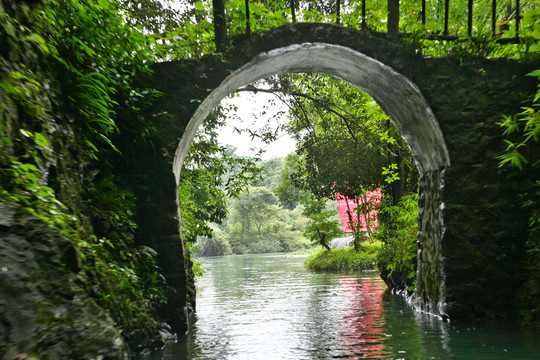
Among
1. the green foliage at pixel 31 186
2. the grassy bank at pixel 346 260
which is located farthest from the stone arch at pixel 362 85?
the grassy bank at pixel 346 260

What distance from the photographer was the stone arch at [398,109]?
16.5ft

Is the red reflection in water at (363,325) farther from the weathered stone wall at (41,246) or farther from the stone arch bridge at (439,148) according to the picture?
the weathered stone wall at (41,246)

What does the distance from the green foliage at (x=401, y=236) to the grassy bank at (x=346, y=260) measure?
5.97m

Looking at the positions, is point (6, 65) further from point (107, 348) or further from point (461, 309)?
point (461, 309)

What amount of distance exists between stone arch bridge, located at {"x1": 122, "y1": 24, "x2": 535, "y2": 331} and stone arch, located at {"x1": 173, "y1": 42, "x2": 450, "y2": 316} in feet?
0.08

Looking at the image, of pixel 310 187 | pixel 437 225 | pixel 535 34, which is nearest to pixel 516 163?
pixel 437 225

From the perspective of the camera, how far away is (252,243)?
1860 inches

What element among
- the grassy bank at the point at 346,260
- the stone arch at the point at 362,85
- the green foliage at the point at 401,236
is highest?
the stone arch at the point at 362,85

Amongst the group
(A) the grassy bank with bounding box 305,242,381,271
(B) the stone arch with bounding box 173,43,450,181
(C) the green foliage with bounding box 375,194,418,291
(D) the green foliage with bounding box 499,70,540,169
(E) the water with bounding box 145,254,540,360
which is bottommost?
(E) the water with bounding box 145,254,540,360

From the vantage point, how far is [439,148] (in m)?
5.08

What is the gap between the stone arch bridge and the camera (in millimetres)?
4691

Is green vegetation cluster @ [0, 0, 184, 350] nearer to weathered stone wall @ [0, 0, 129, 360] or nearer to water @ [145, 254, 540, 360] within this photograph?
weathered stone wall @ [0, 0, 129, 360]

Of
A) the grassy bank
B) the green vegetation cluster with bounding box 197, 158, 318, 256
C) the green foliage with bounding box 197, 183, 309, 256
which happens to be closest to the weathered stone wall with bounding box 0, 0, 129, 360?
the grassy bank

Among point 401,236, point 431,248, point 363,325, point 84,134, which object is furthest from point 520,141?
point 84,134
